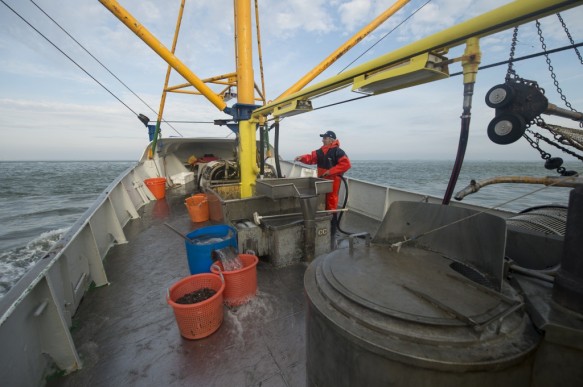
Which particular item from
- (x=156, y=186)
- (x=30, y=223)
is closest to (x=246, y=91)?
(x=156, y=186)

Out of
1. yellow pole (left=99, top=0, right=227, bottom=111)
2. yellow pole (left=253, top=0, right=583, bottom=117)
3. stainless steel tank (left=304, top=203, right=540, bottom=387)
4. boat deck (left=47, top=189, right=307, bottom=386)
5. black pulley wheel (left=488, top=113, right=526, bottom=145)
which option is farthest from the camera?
yellow pole (left=99, top=0, right=227, bottom=111)

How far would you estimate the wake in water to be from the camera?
4137 mm

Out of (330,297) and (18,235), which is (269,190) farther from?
(18,235)

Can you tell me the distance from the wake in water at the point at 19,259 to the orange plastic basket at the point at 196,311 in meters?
3.42

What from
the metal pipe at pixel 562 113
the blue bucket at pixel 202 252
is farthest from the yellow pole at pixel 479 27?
the blue bucket at pixel 202 252

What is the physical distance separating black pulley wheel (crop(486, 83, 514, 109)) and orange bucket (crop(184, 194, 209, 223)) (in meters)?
5.05

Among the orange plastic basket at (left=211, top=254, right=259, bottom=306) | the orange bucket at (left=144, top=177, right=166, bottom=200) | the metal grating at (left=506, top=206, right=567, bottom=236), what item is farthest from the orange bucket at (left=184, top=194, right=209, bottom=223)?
the metal grating at (left=506, top=206, right=567, bottom=236)

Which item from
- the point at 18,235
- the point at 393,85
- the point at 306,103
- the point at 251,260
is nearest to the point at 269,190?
the point at 251,260

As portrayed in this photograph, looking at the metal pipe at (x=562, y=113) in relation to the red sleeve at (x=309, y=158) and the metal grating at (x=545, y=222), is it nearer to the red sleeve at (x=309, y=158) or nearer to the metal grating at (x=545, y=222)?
the metal grating at (x=545, y=222)

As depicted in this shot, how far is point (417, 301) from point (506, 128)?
955 millimetres

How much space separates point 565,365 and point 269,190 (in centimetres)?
284

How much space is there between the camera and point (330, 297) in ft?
3.65

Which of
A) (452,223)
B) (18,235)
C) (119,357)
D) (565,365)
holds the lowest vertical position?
(18,235)

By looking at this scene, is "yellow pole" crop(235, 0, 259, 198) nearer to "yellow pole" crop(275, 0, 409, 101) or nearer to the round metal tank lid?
"yellow pole" crop(275, 0, 409, 101)
